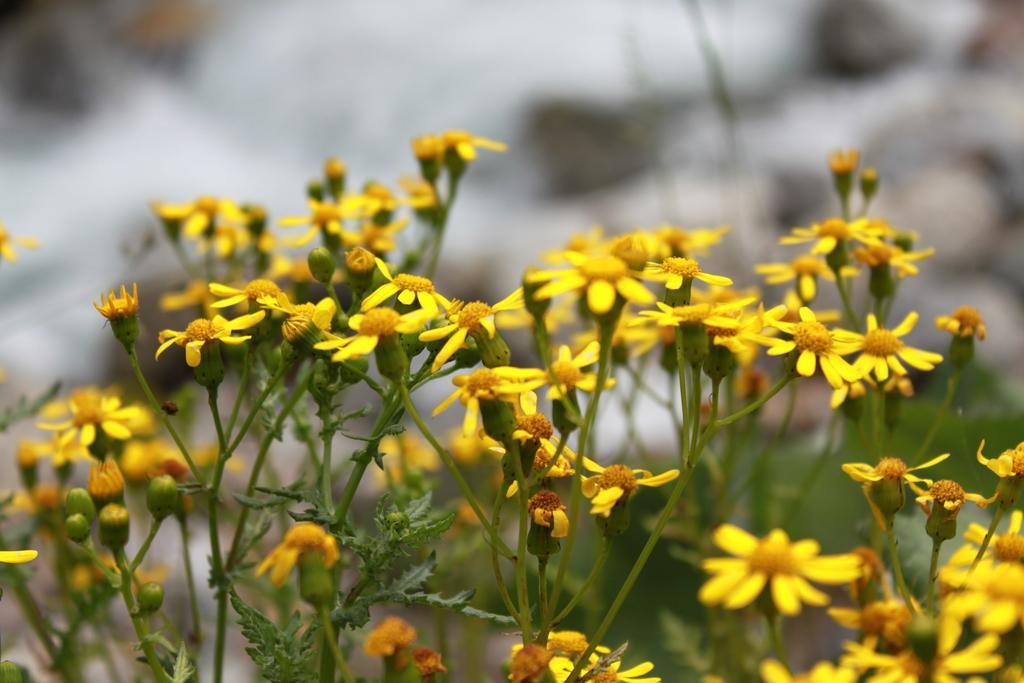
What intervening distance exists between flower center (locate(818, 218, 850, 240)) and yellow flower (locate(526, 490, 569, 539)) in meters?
0.87

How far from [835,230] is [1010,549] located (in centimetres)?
83

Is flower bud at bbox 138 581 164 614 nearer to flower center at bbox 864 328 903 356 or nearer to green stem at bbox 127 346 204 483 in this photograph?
green stem at bbox 127 346 204 483

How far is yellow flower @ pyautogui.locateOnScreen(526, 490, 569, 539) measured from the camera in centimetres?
128

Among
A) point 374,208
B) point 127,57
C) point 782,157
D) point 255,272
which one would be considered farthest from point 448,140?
point 127,57

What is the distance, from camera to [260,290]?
5.02 ft

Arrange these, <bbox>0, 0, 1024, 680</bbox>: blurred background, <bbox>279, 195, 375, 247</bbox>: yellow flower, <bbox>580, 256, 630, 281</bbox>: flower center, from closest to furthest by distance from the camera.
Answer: <bbox>580, 256, 630, 281</bbox>: flower center < <bbox>279, 195, 375, 247</bbox>: yellow flower < <bbox>0, 0, 1024, 680</bbox>: blurred background

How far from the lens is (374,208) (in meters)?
2.21

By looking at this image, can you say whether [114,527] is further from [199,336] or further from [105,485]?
[199,336]

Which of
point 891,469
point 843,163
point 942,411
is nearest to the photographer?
point 891,469

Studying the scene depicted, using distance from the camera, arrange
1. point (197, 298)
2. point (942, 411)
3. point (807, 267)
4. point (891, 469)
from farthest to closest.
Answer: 1. point (197, 298)
2. point (807, 267)
3. point (942, 411)
4. point (891, 469)

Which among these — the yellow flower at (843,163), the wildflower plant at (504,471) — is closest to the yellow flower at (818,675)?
the wildflower plant at (504,471)

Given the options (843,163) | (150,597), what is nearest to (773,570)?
(150,597)

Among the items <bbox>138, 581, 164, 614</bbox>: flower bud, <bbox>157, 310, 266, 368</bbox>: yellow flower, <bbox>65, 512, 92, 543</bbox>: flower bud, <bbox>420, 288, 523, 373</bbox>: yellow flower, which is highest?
<bbox>420, 288, 523, 373</bbox>: yellow flower

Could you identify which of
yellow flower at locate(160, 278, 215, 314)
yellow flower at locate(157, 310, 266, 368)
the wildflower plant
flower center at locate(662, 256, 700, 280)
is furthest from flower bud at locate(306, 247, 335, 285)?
yellow flower at locate(160, 278, 215, 314)
